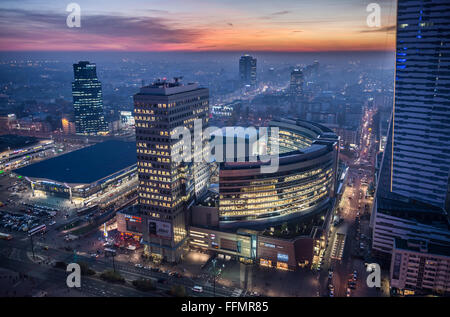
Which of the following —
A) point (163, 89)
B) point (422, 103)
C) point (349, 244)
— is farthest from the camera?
point (349, 244)

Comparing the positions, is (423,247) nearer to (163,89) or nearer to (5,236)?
(163,89)

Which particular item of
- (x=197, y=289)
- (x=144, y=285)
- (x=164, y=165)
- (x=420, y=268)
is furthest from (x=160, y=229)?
(x=420, y=268)

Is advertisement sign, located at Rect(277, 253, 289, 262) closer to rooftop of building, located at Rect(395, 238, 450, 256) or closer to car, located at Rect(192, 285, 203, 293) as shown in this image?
car, located at Rect(192, 285, 203, 293)

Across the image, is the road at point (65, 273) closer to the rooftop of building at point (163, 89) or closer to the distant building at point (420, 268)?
the distant building at point (420, 268)

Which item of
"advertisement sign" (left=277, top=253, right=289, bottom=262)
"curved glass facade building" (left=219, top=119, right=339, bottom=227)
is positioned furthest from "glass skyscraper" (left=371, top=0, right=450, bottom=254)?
"advertisement sign" (left=277, top=253, right=289, bottom=262)

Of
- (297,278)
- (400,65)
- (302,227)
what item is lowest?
(297,278)
